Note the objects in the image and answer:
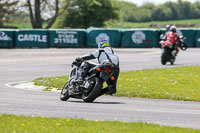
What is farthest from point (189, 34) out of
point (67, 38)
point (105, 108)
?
point (105, 108)

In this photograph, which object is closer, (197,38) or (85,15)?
(197,38)

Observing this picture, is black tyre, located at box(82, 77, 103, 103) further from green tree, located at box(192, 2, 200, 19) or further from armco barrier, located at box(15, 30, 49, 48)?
green tree, located at box(192, 2, 200, 19)

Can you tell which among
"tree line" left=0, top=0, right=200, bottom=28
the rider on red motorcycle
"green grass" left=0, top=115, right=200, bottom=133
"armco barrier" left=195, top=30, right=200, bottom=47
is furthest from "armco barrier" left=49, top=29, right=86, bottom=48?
"green grass" left=0, top=115, right=200, bottom=133

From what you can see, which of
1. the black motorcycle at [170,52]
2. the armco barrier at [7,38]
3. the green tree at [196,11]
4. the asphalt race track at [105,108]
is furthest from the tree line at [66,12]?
the asphalt race track at [105,108]

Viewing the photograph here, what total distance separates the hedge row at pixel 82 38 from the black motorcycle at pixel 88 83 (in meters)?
30.1

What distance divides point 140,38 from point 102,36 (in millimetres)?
3053

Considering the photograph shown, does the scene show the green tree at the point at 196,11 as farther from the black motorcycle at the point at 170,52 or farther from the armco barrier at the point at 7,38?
the black motorcycle at the point at 170,52

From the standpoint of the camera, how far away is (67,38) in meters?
43.4

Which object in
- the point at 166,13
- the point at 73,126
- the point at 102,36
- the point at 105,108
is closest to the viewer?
the point at 73,126

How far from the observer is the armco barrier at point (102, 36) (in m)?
43.0

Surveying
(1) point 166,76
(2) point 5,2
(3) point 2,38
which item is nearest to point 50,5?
(2) point 5,2

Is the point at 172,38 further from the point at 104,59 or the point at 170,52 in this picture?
the point at 104,59

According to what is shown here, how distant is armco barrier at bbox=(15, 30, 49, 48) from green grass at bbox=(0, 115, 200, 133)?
34.0 metres

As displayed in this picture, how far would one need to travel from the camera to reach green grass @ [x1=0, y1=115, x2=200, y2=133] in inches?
327
